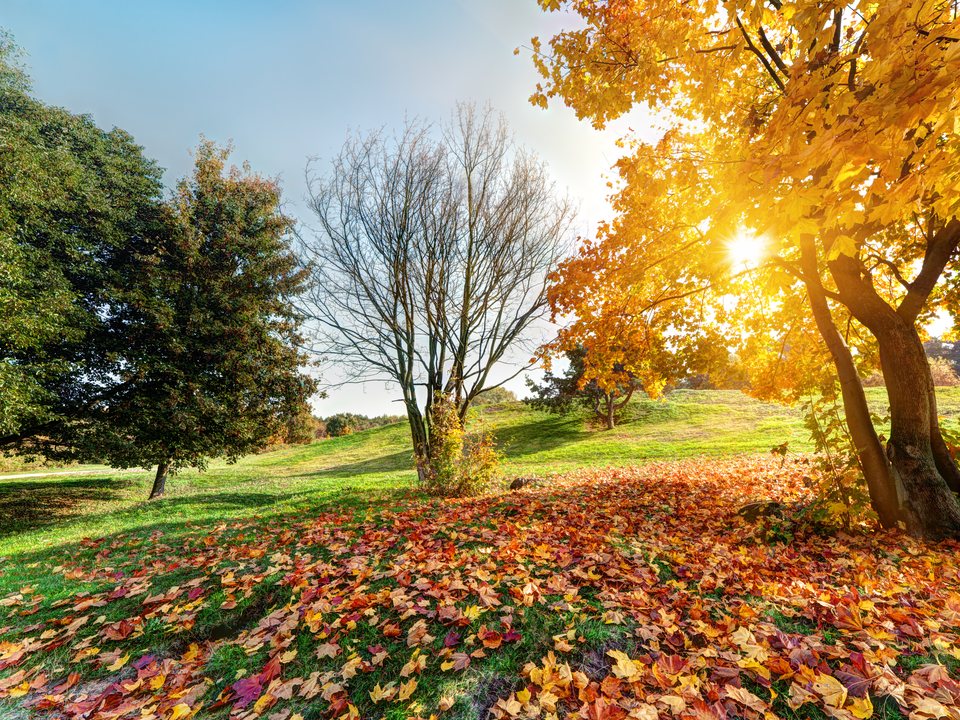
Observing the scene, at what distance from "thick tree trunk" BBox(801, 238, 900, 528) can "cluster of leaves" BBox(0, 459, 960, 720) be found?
25.3 inches

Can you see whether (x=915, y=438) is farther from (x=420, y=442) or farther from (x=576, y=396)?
(x=576, y=396)

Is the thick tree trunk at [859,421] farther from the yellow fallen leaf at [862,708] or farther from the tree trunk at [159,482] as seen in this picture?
the tree trunk at [159,482]

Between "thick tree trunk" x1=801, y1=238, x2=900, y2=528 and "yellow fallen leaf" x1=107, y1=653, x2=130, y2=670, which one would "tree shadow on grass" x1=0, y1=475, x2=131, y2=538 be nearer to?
"yellow fallen leaf" x1=107, y1=653, x2=130, y2=670

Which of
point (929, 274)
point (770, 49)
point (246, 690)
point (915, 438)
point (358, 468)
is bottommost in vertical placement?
point (358, 468)

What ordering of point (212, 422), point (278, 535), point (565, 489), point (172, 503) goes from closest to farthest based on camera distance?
1. point (278, 535)
2. point (565, 489)
3. point (172, 503)
4. point (212, 422)

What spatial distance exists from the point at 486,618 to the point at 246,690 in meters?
1.79

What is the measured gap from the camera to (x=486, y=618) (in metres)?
3.24

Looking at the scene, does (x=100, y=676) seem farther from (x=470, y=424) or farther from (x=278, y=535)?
(x=470, y=424)


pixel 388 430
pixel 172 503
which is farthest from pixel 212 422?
pixel 388 430

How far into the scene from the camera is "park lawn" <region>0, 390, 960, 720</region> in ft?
8.06

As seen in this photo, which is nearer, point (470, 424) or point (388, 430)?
point (470, 424)

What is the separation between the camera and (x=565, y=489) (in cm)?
923

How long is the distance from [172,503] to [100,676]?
9.67m

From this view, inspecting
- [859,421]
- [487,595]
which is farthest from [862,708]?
[859,421]
